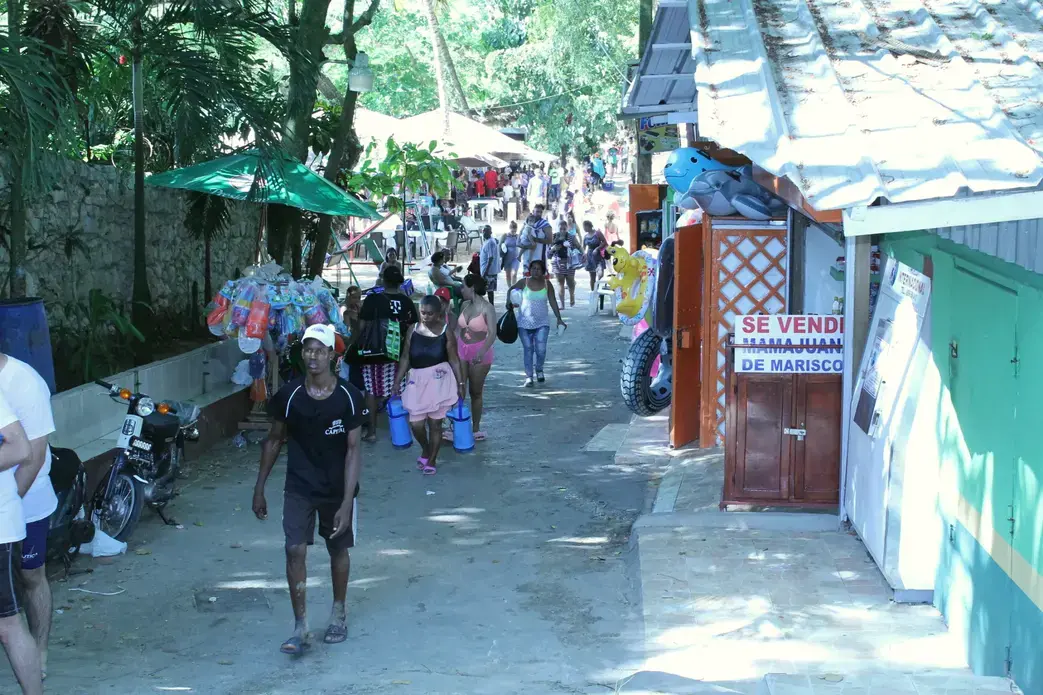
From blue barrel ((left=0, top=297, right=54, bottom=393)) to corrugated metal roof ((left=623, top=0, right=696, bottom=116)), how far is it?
17.2ft

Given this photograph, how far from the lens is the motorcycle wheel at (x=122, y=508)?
827 centimetres

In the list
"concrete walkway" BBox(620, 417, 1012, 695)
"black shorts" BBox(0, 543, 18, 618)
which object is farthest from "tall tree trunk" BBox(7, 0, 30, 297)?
"concrete walkway" BBox(620, 417, 1012, 695)

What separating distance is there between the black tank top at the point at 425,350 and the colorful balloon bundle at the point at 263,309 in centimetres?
171

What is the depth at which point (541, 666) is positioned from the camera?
640 centimetres

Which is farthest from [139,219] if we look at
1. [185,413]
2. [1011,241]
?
[1011,241]

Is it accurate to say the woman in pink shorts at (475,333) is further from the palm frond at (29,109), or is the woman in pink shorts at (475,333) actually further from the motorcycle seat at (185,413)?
the palm frond at (29,109)

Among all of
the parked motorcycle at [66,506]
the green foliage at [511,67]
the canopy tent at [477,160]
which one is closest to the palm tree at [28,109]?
the parked motorcycle at [66,506]

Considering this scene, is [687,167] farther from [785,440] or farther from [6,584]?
[6,584]

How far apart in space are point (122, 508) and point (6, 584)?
3.26 metres

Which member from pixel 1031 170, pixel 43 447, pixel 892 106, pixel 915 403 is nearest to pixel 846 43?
pixel 892 106

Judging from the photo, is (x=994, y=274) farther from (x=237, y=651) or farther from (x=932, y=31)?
(x=237, y=651)

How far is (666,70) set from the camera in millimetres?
12109

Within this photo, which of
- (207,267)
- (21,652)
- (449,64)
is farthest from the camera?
(449,64)

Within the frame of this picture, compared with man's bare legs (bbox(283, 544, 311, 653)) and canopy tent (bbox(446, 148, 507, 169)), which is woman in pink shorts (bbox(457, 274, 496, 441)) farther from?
canopy tent (bbox(446, 148, 507, 169))
